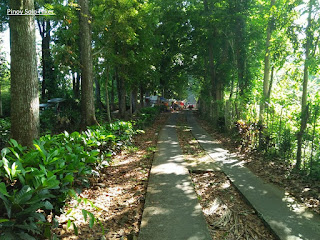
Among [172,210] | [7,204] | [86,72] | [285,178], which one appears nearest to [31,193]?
[7,204]

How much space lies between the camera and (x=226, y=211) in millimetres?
3986

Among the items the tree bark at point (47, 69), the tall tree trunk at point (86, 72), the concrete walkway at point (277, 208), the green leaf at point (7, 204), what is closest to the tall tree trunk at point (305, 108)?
the concrete walkway at point (277, 208)

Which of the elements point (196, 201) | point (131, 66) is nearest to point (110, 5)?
point (131, 66)

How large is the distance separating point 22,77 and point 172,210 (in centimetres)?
357

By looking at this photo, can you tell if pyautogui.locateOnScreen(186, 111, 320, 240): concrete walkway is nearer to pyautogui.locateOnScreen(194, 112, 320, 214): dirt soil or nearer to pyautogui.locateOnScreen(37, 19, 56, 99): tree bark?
pyautogui.locateOnScreen(194, 112, 320, 214): dirt soil

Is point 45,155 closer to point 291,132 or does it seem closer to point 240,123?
point 291,132

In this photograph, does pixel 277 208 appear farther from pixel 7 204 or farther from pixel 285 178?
pixel 7 204

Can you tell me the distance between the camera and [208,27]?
16.6 metres

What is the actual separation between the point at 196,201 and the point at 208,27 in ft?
49.4

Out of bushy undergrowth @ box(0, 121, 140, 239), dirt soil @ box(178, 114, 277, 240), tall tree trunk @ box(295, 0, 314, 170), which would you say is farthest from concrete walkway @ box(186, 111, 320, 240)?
bushy undergrowth @ box(0, 121, 140, 239)

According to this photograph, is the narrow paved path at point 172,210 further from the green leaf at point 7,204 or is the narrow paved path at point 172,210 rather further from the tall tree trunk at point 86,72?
the tall tree trunk at point 86,72

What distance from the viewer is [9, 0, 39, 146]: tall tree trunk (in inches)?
167

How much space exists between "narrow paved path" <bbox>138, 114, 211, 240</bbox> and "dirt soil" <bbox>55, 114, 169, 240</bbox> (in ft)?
0.63

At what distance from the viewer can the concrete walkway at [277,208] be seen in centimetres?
319
